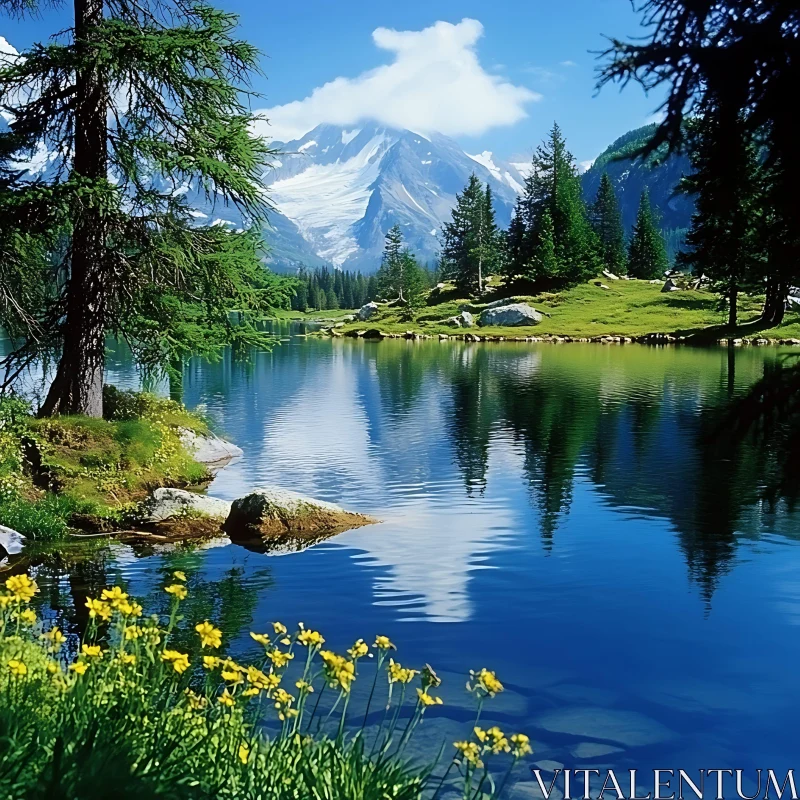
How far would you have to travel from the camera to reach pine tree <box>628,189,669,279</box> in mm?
114000

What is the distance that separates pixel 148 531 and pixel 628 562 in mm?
8205

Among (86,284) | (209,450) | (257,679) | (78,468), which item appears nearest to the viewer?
(257,679)

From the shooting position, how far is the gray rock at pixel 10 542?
1310 cm

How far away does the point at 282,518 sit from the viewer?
1546 centimetres

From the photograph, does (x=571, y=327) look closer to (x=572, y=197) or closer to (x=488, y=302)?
(x=488, y=302)

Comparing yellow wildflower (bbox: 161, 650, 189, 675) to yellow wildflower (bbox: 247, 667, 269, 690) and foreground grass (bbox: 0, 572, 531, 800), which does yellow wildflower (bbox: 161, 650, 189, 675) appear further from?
yellow wildflower (bbox: 247, 667, 269, 690)

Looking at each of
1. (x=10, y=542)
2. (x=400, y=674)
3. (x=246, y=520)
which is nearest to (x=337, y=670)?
(x=400, y=674)

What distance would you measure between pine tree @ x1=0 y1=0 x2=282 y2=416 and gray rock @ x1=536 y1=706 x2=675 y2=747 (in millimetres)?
11639

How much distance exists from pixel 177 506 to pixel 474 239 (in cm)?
9820

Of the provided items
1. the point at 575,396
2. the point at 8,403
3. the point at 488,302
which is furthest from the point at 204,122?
the point at 488,302

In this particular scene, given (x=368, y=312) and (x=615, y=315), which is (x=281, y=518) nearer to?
(x=615, y=315)

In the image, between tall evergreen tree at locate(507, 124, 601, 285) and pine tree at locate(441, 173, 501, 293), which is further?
pine tree at locate(441, 173, 501, 293)

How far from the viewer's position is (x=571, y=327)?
84.4m

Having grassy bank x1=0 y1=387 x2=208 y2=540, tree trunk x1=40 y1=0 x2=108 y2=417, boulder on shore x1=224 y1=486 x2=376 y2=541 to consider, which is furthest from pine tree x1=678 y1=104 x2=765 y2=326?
tree trunk x1=40 y1=0 x2=108 y2=417
